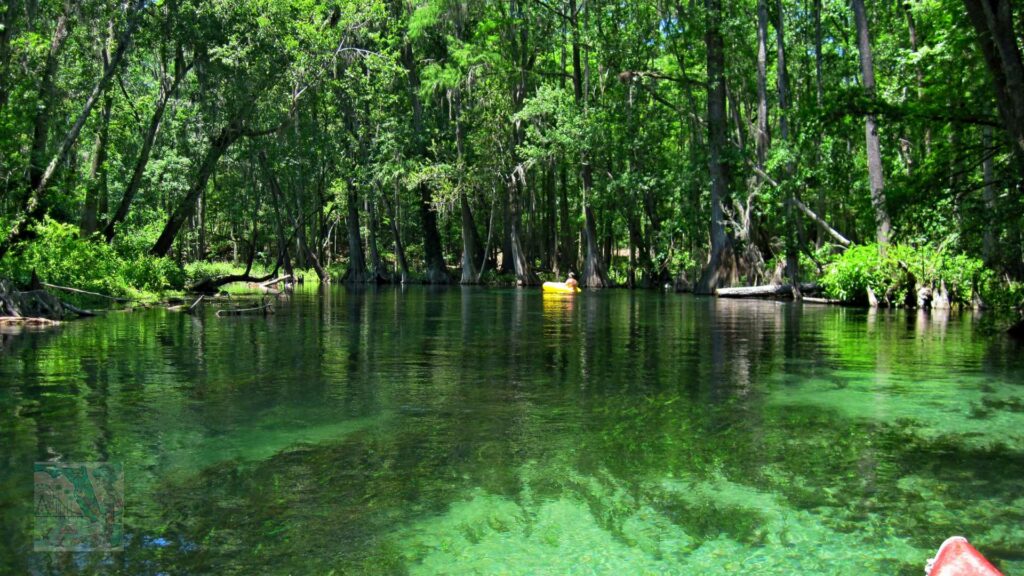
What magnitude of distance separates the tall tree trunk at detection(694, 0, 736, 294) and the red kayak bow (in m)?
33.9

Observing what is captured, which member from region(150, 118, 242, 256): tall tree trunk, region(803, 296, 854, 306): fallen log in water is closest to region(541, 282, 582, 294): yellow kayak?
region(803, 296, 854, 306): fallen log in water

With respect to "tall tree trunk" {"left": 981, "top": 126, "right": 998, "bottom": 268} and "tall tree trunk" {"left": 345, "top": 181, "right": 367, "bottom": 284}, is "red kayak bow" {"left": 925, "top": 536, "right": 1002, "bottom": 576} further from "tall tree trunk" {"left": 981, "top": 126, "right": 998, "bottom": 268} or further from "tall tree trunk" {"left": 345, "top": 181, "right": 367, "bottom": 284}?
"tall tree trunk" {"left": 345, "top": 181, "right": 367, "bottom": 284}

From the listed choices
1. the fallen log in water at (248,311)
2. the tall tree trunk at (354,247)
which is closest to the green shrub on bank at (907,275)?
the fallen log in water at (248,311)

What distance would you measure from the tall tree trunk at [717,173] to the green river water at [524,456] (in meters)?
23.0

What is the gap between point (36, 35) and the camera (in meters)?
22.7

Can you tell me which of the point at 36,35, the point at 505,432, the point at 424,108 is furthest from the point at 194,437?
the point at 424,108

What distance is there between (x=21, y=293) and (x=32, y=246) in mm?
3861

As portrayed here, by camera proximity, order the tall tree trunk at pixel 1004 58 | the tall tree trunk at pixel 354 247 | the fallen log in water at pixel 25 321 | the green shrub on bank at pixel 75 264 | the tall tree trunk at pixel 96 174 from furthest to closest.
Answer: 1. the tall tree trunk at pixel 354 247
2. the tall tree trunk at pixel 96 174
3. the green shrub on bank at pixel 75 264
4. the fallen log in water at pixel 25 321
5. the tall tree trunk at pixel 1004 58

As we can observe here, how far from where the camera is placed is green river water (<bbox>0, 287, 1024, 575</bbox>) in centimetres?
464

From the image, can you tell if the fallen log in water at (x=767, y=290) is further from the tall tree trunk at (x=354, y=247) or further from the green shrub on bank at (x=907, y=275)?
the tall tree trunk at (x=354, y=247)

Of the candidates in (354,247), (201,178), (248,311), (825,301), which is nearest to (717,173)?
(825,301)

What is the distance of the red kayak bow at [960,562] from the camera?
9.45ft

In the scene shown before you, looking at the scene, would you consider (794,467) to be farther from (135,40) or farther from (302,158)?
(302,158)

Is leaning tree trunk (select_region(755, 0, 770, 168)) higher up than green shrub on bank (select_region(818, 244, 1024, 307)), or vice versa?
leaning tree trunk (select_region(755, 0, 770, 168))
